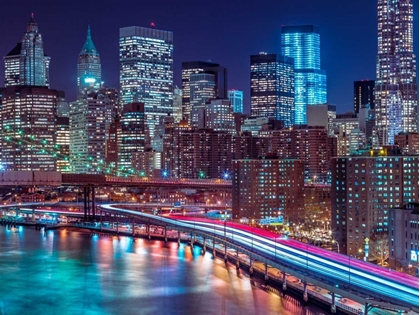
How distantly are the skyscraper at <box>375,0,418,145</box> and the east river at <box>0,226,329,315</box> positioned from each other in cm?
5790

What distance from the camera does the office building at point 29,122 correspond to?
295ft

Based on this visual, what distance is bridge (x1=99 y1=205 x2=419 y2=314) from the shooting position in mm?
21141

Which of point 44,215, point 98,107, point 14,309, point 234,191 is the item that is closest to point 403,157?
point 234,191

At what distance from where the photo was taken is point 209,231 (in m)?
38.2

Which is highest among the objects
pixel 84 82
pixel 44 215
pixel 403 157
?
pixel 84 82

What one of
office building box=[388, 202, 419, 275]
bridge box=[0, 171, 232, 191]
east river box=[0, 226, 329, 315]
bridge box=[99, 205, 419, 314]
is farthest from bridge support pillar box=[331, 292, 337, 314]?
bridge box=[0, 171, 232, 191]

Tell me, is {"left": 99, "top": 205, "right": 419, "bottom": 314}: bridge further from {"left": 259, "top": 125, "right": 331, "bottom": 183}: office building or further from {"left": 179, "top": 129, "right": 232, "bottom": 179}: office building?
{"left": 179, "top": 129, "right": 232, "bottom": 179}: office building

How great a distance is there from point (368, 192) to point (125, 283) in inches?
578

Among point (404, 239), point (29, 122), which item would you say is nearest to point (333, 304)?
point (404, 239)

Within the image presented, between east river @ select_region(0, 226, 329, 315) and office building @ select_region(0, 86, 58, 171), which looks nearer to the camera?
east river @ select_region(0, 226, 329, 315)

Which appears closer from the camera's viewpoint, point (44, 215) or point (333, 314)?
point (333, 314)

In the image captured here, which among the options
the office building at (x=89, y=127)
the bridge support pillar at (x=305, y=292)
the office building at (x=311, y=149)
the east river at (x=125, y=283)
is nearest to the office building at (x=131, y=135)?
the office building at (x=89, y=127)

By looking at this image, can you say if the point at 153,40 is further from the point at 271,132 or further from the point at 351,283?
the point at 351,283

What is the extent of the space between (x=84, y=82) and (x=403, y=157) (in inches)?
3456
